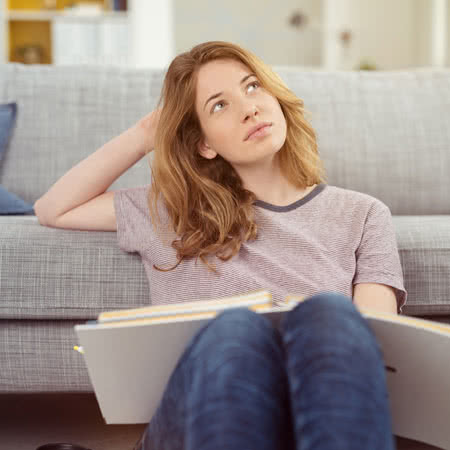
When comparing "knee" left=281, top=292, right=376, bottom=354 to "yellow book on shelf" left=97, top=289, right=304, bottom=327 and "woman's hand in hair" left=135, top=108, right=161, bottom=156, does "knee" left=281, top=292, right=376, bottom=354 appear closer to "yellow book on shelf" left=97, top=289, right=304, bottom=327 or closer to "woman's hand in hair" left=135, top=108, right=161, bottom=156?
"yellow book on shelf" left=97, top=289, right=304, bottom=327

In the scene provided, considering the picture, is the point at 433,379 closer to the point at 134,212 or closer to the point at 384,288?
the point at 384,288

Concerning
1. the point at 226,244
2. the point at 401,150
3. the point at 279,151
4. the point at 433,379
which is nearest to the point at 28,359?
the point at 226,244

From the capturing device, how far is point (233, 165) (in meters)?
1.30

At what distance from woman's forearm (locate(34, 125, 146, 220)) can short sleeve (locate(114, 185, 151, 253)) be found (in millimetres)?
54

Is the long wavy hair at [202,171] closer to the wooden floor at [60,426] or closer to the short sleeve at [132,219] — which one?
the short sleeve at [132,219]

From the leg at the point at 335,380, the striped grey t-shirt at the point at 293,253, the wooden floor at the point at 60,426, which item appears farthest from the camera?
the wooden floor at the point at 60,426

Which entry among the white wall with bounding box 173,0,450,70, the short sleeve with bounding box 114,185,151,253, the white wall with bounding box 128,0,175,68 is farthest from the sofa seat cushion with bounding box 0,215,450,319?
the white wall with bounding box 173,0,450,70

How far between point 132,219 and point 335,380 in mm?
712

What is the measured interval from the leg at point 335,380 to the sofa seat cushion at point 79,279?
64 cm

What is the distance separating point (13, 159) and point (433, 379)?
4.50 ft

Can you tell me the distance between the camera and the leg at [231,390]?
0.65 meters

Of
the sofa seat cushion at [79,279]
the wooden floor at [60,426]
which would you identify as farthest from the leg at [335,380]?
the wooden floor at [60,426]

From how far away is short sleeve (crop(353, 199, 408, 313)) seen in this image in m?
1.15

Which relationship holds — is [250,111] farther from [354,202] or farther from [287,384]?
[287,384]
